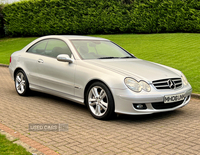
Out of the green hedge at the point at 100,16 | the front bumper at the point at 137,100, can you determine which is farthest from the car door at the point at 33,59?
the green hedge at the point at 100,16

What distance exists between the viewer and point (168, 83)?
5.43 meters

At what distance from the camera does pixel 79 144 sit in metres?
4.21

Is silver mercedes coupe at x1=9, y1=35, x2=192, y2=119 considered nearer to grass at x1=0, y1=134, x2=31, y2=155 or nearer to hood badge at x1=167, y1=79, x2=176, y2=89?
hood badge at x1=167, y1=79, x2=176, y2=89

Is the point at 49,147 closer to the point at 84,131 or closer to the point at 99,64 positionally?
the point at 84,131

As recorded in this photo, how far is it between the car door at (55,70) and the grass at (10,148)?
2.16m

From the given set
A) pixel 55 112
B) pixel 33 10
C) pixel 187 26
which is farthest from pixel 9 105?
pixel 33 10

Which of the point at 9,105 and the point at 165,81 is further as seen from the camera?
the point at 9,105

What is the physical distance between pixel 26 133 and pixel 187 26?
17.7m

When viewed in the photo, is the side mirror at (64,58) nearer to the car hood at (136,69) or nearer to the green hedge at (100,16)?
the car hood at (136,69)

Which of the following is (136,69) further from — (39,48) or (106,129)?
(39,48)

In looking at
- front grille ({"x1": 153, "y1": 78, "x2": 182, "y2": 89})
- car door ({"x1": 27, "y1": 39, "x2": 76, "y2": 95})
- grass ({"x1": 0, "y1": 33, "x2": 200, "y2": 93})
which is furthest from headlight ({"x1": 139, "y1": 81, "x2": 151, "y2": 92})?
grass ({"x1": 0, "y1": 33, "x2": 200, "y2": 93})

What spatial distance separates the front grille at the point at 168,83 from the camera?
5.29 m

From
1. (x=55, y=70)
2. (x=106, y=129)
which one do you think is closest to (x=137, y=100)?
(x=106, y=129)

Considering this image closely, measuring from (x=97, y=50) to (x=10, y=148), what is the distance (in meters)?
3.30
